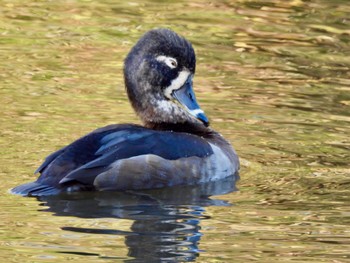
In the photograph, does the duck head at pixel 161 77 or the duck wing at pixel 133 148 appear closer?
the duck wing at pixel 133 148

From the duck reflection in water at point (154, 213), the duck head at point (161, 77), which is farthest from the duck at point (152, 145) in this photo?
the duck reflection in water at point (154, 213)

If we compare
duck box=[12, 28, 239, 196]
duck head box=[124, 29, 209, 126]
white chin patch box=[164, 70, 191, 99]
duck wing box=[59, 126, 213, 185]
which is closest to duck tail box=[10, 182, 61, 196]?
duck box=[12, 28, 239, 196]

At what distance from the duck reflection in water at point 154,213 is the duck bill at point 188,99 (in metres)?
0.66

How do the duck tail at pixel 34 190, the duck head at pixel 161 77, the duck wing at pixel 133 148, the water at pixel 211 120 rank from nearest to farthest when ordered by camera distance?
1. the water at pixel 211 120
2. the duck tail at pixel 34 190
3. the duck wing at pixel 133 148
4. the duck head at pixel 161 77

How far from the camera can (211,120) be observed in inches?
510

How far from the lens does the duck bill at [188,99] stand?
450 inches

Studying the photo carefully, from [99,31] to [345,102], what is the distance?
14.7 ft

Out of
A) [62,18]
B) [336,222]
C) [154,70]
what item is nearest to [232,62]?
[62,18]

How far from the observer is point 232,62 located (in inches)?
613

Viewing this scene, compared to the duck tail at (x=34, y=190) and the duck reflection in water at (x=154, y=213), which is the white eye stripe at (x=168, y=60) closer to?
the duck reflection in water at (x=154, y=213)

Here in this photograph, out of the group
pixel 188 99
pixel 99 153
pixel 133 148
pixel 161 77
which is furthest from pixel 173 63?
pixel 99 153

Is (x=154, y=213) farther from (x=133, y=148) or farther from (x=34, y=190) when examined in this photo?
(x=34, y=190)

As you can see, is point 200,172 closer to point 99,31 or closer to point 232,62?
point 232,62

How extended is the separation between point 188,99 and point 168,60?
1.38ft
